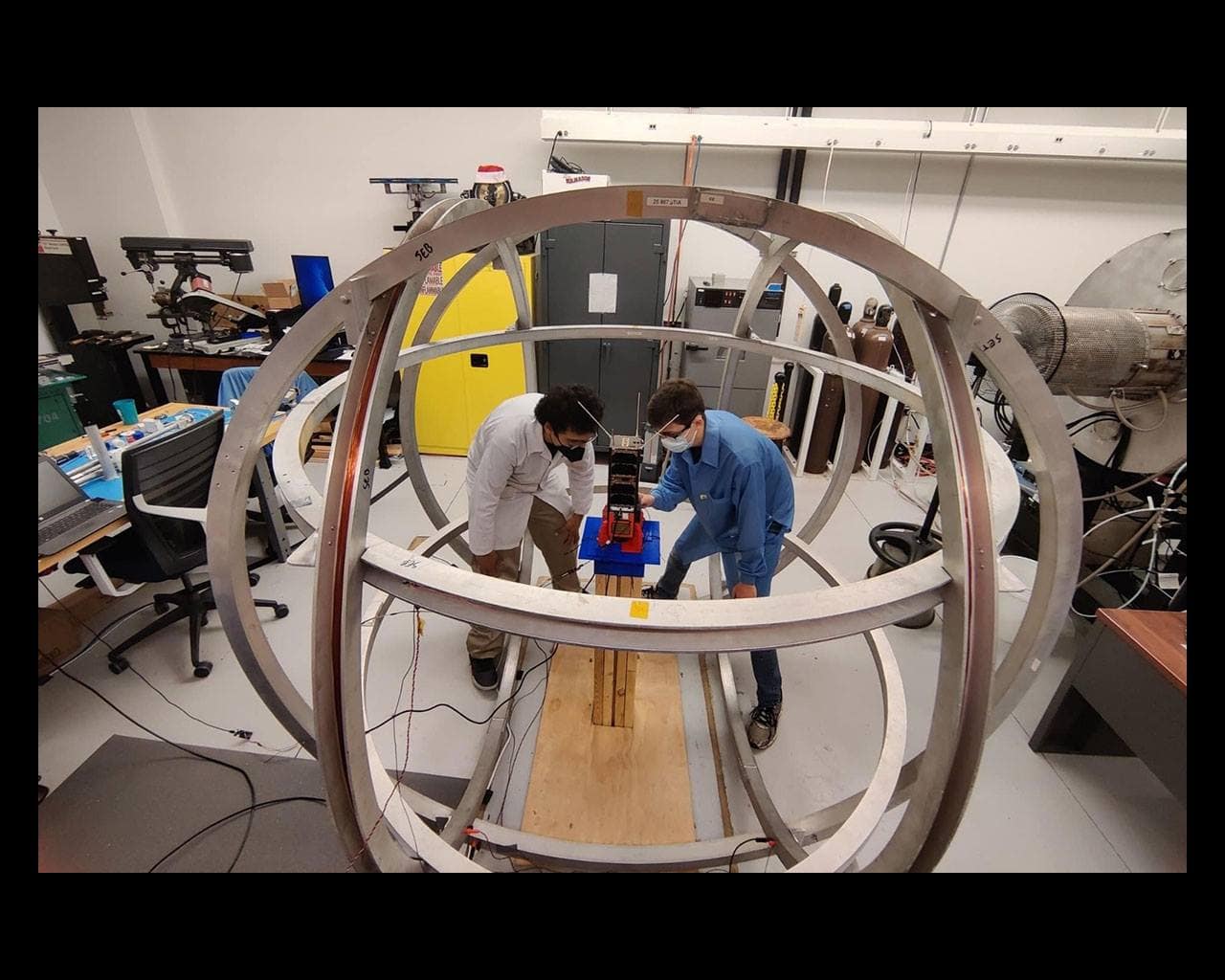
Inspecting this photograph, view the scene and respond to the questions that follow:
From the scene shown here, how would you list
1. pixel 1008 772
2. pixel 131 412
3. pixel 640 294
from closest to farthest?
pixel 1008 772 < pixel 131 412 < pixel 640 294

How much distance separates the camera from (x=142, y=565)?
2.20 meters

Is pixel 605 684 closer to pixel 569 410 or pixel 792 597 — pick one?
pixel 569 410

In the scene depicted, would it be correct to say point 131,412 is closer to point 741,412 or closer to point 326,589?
point 326,589

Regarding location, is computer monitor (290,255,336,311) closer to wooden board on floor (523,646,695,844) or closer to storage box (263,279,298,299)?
storage box (263,279,298,299)

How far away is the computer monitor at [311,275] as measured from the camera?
13.6 feet

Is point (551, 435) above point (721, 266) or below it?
below

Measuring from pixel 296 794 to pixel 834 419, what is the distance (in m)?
4.19

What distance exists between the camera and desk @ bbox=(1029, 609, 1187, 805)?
160 cm

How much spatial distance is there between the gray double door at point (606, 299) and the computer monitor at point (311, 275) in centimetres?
195

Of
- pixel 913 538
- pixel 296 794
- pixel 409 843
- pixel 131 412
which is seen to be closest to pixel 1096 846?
pixel 913 538

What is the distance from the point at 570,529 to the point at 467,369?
2.20 metres

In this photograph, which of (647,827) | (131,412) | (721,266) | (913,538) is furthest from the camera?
(721,266)

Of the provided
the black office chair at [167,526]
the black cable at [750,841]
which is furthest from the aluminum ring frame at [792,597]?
the black office chair at [167,526]

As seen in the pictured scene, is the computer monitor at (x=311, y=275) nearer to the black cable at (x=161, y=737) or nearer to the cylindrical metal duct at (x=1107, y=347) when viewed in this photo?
the black cable at (x=161, y=737)
